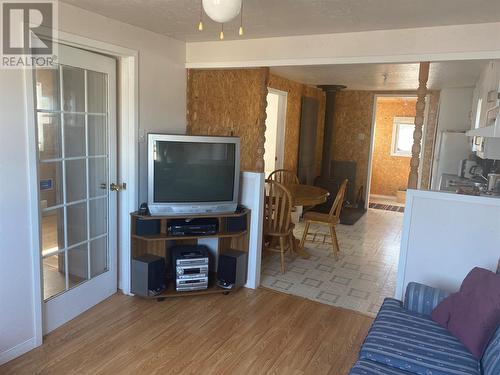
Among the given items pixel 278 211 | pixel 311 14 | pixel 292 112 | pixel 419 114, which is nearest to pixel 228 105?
pixel 278 211

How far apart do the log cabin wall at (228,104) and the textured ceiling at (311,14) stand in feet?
2.21

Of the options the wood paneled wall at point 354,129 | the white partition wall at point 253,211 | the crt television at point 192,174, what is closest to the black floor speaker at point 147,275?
the crt television at point 192,174

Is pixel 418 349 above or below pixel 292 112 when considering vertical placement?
below

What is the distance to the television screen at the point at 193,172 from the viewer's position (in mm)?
3221

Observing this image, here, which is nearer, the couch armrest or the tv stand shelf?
the couch armrest

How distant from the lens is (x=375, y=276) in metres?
4.12

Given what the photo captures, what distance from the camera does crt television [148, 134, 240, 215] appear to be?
10.5 ft

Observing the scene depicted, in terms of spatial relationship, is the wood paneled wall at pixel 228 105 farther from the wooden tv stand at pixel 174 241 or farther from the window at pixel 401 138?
the window at pixel 401 138

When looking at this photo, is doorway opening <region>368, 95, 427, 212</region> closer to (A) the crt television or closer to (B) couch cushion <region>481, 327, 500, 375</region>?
(A) the crt television

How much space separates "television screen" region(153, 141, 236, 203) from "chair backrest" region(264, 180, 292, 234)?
2.48 ft

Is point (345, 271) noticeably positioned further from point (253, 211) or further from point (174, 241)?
point (174, 241)

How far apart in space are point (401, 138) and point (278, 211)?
522 centimetres

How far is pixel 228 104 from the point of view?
384 cm

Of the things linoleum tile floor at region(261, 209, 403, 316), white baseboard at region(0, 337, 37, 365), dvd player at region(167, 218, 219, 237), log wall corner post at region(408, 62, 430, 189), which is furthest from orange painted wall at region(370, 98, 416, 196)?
white baseboard at region(0, 337, 37, 365)
